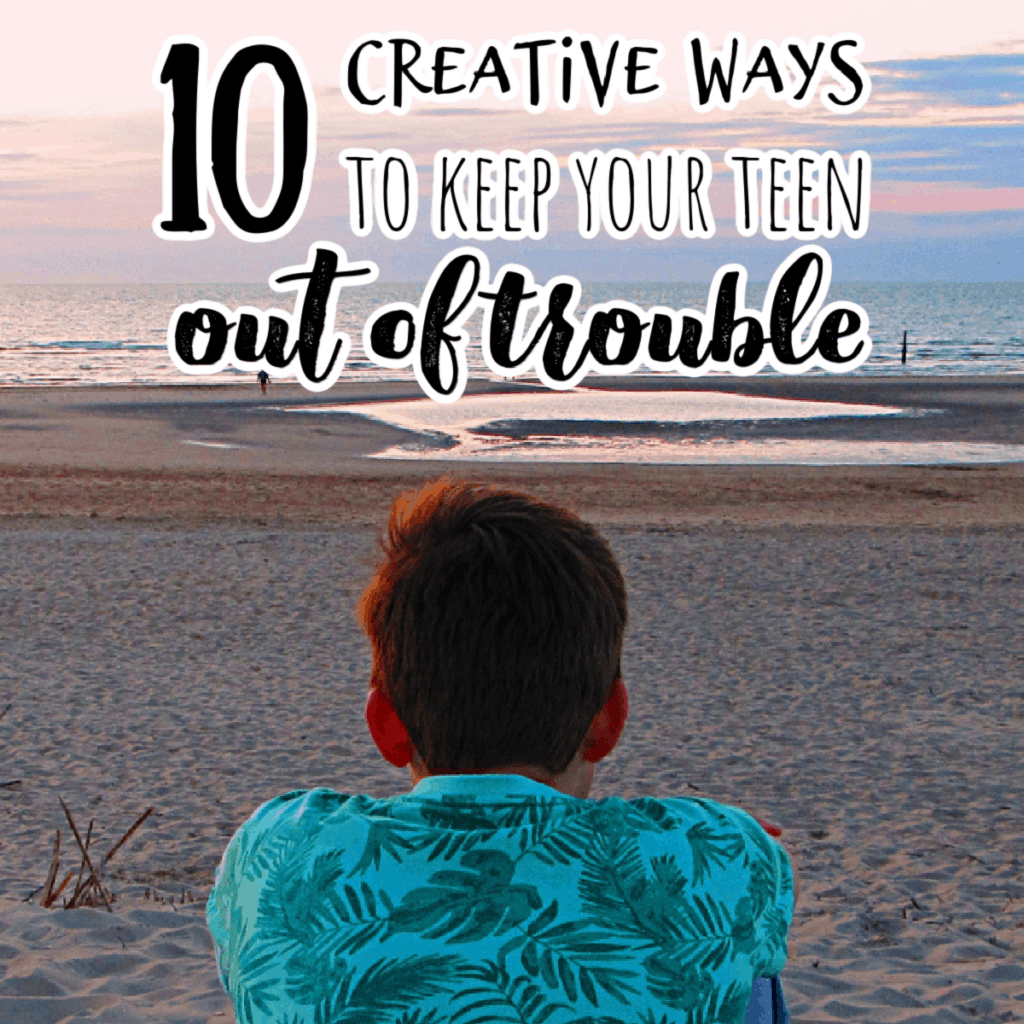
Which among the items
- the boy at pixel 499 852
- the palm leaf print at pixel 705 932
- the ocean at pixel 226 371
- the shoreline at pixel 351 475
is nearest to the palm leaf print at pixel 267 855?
the boy at pixel 499 852

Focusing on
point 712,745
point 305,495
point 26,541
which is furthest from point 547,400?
point 712,745

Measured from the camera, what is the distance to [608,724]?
66.0 inches

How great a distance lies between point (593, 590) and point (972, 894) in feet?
17.1

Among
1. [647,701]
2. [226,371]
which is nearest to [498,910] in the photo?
[647,701]

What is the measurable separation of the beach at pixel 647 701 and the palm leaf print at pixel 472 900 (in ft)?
1.64

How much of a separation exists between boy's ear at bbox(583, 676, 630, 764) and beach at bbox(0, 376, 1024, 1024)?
1.33 feet

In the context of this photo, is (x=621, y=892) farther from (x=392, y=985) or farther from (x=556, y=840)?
(x=392, y=985)

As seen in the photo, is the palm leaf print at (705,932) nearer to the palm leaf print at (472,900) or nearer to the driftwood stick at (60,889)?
the palm leaf print at (472,900)

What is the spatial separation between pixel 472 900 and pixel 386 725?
270mm

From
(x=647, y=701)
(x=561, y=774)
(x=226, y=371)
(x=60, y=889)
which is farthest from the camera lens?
(x=226, y=371)

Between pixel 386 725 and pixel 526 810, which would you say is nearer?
pixel 526 810

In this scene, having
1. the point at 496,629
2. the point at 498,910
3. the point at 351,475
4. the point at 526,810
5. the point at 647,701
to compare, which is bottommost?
the point at 647,701

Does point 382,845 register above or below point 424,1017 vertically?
above

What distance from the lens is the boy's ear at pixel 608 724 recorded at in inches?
65.6
